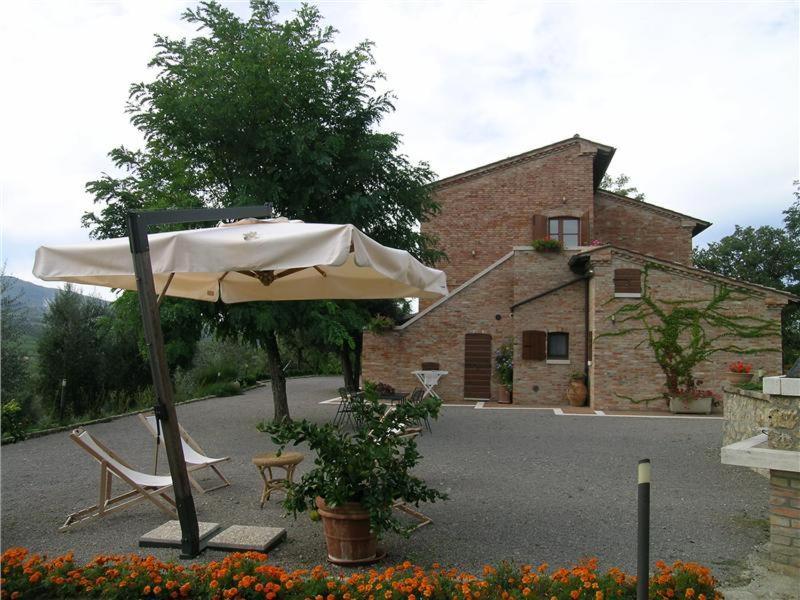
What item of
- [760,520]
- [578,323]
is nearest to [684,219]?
[578,323]

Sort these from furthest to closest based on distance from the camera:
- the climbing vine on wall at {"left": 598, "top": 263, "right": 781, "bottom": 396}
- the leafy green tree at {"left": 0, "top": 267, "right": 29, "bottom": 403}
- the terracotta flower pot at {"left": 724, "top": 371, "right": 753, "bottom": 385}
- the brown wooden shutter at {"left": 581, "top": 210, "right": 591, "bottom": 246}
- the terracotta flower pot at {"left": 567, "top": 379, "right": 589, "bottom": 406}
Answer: the brown wooden shutter at {"left": 581, "top": 210, "right": 591, "bottom": 246}
the terracotta flower pot at {"left": 567, "top": 379, "right": 589, "bottom": 406}
the climbing vine on wall at {"left": 598, "top": 263, "right": 781, "bottom": 396}
the leafy green tree at {"left": 0, "top": 267, "right": 29, "bottom": 403}
the terracotta flower pot at {"left": 724, "top": 371, "right": 753, "bottom": 385}

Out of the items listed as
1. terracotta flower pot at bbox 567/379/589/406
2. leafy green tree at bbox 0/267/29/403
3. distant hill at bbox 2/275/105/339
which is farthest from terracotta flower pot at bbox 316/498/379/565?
terracotta flower pot at bbox 567/379/589/406

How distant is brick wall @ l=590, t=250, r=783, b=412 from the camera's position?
16.3 m

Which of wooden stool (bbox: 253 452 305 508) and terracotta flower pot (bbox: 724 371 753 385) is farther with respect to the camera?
terracotta flower pot (bbox: 724 371 753 385)

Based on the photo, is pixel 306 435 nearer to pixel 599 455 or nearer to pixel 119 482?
pixel 119 482

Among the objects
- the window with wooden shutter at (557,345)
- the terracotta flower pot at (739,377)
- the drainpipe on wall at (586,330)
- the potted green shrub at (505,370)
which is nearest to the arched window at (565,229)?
the drainpipe on wall at (586,330)

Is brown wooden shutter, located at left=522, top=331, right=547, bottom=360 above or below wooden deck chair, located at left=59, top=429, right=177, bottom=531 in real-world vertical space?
above

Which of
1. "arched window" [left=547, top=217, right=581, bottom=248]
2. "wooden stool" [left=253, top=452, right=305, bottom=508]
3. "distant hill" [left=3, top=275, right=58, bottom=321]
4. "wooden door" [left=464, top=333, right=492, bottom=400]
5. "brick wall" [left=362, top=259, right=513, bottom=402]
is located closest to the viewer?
"wooden stool" [left=253, top=452, right=305, bottom=508]

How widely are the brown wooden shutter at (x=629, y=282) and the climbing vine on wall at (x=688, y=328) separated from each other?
17 cm

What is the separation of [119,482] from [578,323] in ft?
44.9

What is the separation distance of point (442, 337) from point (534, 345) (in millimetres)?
2754

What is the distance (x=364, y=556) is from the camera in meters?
4.64

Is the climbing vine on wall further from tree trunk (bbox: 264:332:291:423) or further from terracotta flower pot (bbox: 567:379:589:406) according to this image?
tree trunk (bbox: 264:332:291:423)

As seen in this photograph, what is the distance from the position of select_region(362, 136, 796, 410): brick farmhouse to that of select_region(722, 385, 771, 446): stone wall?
6921 millimetres
